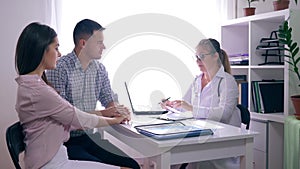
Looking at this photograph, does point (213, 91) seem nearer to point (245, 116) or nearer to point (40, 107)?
point (245, 116)

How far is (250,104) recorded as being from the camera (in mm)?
2701

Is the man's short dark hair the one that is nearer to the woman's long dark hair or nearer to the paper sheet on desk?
the woman's long dark hair

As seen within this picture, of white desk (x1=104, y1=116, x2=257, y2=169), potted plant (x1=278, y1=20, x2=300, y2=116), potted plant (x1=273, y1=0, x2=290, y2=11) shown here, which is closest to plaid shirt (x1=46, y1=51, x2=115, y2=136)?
white desk (x1=104, y1=116, x2=257, y2=169)

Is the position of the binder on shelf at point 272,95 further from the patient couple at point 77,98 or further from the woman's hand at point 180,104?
the woman's hand at point 180,104

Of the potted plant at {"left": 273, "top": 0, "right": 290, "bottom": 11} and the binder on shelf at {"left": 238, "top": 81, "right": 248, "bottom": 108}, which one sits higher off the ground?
the potted plant at {"left": 273, "top": 0, "right": 290, "bottom": 11}

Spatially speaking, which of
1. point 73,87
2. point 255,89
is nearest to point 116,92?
point 73,87

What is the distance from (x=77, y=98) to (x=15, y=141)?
0.69 metres

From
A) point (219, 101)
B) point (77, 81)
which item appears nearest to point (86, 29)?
point (77, 81)

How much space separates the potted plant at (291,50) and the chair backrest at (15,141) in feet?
5.53

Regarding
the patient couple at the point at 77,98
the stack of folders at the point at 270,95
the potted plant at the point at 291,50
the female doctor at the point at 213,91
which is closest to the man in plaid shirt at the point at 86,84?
the patient couple at the point at 77,98

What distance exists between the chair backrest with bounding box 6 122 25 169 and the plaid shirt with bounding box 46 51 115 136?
538mm

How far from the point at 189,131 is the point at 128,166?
0.48 meters

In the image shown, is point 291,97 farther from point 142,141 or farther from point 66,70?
point 66,70

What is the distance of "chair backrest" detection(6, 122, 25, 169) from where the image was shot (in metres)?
1.27
